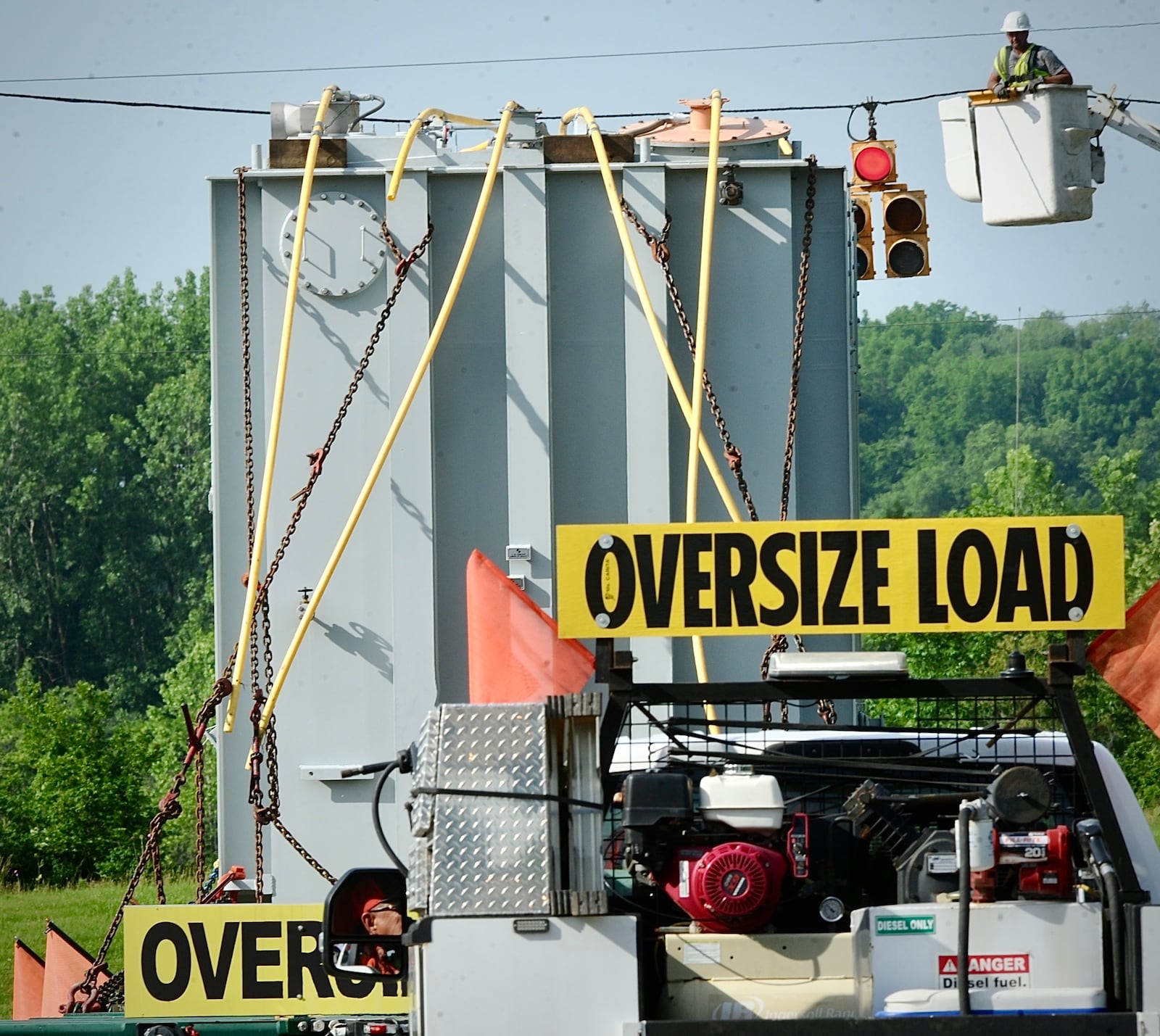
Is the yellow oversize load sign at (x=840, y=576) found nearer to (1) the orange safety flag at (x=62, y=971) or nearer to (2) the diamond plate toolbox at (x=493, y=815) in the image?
(2) the diamond plate toolbox at (x=493, y=815)

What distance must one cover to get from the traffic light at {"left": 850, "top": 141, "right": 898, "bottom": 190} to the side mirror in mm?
5948

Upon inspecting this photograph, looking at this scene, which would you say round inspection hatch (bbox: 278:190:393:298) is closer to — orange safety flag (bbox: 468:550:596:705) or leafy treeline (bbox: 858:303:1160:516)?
orange safety flag (bbox: 468:550:596:705)

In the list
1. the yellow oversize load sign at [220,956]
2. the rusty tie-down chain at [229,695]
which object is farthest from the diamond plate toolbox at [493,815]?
the rusty tie-down chain at [229,695]

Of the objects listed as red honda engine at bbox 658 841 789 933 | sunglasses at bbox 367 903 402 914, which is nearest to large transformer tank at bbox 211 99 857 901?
sunglasses at bbox 367 903 402 914

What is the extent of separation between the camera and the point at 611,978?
3.92 m

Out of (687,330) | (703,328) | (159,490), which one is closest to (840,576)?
(703,328)

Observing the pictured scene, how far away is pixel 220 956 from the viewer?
19.9 ft

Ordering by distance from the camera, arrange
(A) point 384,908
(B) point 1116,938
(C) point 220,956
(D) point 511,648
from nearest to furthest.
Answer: (B) point 1116,938, (A) point 384,908, (C) point 220,956, (D) point 511,648

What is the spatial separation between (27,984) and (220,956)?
6.53 feet

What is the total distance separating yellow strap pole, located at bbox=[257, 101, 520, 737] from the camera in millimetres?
7230

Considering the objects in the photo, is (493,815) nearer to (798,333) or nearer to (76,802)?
(798,333)

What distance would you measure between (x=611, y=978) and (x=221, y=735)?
400 cm

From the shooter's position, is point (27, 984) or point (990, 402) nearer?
point (27, 984)

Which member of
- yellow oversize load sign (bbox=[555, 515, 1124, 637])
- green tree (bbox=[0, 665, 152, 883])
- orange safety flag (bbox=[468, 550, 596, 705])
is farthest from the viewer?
green tree (bbox=[0, 665, 152, 883])
